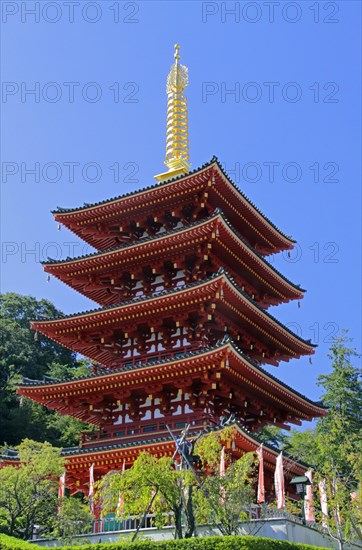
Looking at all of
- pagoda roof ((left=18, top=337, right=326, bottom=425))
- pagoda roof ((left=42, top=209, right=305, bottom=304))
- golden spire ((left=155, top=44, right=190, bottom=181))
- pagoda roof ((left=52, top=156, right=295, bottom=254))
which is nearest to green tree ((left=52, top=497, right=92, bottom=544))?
pagoda roof ((left=18, top=337, right=326, bottom=425))

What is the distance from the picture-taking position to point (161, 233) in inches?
1183

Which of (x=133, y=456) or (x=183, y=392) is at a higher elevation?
(x=183, y=392)

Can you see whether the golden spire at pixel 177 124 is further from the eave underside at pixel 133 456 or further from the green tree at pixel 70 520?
the green tree at pixel 70 520

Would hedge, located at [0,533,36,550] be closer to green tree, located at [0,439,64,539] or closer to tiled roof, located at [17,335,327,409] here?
Answer: green tree, located at [0,439,64,539]

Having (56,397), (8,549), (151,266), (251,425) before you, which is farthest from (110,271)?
(8,549)

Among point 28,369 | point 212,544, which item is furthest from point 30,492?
point 28,369

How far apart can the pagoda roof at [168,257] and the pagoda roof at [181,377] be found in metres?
4.47

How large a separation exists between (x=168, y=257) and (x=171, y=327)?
2852 millimetres

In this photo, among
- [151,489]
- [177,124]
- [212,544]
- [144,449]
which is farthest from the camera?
[177,124]

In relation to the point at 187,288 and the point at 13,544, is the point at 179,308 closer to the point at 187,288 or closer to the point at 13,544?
the point at 187,288

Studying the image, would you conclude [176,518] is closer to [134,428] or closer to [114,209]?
[134,428]

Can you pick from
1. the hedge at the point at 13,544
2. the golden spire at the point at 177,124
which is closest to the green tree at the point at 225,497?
the hedge at the point at 13,544

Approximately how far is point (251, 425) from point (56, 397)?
7.80 meters

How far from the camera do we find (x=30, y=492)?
2283 centimetres
